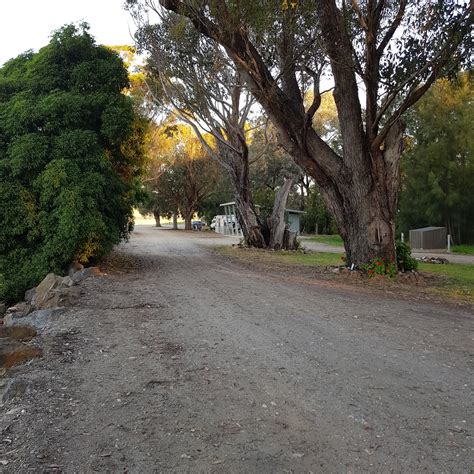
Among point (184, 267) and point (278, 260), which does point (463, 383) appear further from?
point (278, 260)

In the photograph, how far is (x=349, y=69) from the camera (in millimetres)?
12062

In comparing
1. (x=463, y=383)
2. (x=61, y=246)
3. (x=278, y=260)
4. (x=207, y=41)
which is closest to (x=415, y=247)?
(x=278, y=260)

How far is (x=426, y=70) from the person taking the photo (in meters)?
10.8

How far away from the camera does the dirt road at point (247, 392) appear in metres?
3.48

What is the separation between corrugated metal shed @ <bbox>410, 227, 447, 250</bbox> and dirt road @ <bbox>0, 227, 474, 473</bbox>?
17.9 meters

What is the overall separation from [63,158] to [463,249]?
791 inches

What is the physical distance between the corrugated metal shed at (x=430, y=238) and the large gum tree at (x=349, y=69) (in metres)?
13.7

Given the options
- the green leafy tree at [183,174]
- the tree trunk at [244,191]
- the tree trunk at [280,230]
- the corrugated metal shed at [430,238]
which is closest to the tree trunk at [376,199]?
the tree trunk at [280,230]

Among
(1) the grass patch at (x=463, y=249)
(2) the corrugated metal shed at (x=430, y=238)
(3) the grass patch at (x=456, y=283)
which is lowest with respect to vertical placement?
(3) the grass patch at (x=456, y=283)

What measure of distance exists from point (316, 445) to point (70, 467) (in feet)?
5.66

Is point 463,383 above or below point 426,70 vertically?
below

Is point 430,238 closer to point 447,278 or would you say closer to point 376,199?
point 447,278

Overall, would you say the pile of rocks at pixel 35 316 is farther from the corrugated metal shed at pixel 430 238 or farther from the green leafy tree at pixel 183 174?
the green leafy tree at pixel 183 174

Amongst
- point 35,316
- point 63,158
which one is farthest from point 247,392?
point 63,158
